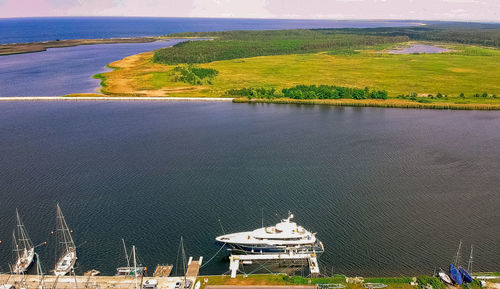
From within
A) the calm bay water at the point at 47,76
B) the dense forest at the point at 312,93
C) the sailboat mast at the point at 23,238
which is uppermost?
the calm bay water at the point at 47,76

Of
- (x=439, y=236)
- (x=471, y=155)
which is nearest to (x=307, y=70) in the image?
(x=471, y=155)

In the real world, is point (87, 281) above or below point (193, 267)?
above

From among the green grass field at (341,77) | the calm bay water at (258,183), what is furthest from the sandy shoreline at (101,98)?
the calm bay water at (258,183)

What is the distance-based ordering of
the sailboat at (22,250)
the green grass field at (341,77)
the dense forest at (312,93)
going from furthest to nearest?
the green grass field at (341,77), the dense forest at (312,93), the sailboat at (22,250)

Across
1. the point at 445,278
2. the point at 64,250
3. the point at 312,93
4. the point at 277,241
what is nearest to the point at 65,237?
the point at 64,250

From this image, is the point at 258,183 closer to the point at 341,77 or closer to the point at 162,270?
the point at 162,270

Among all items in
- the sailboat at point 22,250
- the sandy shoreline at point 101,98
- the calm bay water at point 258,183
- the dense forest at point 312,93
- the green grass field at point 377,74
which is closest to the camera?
the sailboat at point 22,250

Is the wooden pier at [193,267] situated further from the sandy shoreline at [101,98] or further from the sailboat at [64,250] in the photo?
the sandy shoreline at [101,98]
